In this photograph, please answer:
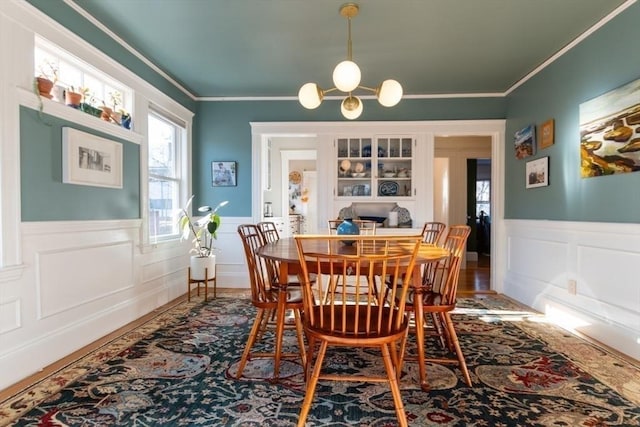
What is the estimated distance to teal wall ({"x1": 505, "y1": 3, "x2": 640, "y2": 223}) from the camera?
8.46 ft

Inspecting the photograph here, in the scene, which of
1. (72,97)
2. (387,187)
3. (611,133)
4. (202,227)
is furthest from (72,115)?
(611,133)

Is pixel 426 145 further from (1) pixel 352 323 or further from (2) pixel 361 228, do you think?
(1) pixel 352 323

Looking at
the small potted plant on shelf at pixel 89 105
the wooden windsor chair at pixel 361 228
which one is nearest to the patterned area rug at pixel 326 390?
the wooden windsor chair at pixel 361 228

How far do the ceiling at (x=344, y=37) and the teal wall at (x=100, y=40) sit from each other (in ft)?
0.27

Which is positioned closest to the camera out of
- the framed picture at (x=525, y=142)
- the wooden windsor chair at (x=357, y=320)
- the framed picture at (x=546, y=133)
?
the wooden windsor chair at (x=357, y=320)

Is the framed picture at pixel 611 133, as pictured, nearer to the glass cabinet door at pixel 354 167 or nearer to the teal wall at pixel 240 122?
the teal wall at pixel 240 122

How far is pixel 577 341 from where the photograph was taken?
2789 mm

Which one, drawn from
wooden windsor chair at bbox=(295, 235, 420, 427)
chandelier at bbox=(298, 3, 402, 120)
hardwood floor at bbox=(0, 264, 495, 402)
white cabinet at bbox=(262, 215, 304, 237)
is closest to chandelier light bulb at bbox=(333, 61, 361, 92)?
chandelier at bbox=(298, 3, 402, 120)

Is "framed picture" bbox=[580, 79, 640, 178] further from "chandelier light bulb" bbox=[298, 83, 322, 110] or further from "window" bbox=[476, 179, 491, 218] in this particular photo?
"window" bbox=[476, 179, 491, 218]

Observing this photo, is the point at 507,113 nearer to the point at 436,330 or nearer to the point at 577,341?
the point at 577,341

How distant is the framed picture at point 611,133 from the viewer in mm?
2494

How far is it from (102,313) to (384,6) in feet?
10.6

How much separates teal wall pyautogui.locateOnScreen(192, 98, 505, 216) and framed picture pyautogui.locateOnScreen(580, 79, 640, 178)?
6.27 feet

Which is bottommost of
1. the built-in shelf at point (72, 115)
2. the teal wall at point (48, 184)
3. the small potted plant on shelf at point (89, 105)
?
the teal wall at point (48, 184)
